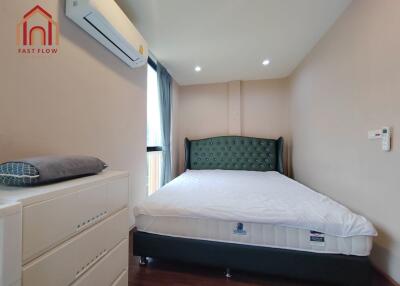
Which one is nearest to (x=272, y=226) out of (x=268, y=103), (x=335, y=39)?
(x=335, y=39)

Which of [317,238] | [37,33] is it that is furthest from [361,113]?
[37,33]

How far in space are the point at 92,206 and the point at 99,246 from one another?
238mm

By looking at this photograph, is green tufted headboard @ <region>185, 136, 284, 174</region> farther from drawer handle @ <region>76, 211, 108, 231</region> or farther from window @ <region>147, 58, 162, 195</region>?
drawer handle @ <region>76, 211, 108, 231</region>

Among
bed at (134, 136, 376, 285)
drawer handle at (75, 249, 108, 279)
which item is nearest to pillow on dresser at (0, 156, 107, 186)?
drawer handle at (75, 249, 108, 279)

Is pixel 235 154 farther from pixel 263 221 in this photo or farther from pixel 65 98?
pixel 65 98

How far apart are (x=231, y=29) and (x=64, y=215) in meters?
2.37

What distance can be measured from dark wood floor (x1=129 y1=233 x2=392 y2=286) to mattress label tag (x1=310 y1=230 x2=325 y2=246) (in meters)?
0.37

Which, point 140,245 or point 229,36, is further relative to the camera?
point 229,36

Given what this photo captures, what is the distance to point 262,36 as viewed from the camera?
7.57 ft

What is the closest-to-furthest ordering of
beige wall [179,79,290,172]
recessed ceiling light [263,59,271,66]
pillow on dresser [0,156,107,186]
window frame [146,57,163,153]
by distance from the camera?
pillow on dresser [0,156,107,186] → window frame [146,57,163,153] → recessed ceiling light [263,59,271,66] → beige wall [179,79,290,172]

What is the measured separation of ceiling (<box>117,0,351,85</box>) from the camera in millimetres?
1807

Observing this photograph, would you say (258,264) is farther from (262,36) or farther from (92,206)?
(262,36)

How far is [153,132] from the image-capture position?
9.87ft

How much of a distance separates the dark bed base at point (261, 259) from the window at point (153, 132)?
1359 millimetres
